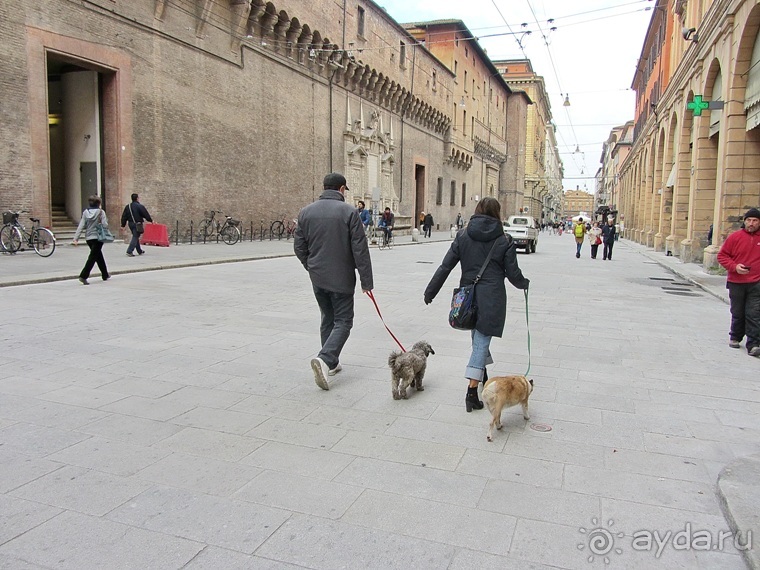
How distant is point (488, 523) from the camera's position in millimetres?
2984

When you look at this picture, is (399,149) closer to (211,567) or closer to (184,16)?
(184,16)

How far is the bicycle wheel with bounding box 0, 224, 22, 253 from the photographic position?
14758 millimetres

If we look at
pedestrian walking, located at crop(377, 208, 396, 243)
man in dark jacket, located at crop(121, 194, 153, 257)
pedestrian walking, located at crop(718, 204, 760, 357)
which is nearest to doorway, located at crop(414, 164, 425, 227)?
pedestrian walking, located at crop(377, 208, 396, 243)

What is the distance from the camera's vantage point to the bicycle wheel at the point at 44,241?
14625mm

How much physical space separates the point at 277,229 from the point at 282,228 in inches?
14.1

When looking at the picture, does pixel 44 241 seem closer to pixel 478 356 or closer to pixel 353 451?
pixel 478 356

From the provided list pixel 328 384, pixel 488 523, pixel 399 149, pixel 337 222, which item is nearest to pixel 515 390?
pixel 488 523

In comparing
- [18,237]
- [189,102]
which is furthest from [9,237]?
[189,102]

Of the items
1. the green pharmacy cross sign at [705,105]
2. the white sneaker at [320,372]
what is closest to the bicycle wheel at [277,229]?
the green pharmacy cross sign at [705,105]

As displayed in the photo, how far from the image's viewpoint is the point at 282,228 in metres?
27.9

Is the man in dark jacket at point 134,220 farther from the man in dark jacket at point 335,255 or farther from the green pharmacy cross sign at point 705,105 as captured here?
the green pharmacy cross sign at point 705,105

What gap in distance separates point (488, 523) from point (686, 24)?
26656 millimetres

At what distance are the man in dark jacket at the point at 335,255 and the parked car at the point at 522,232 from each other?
20.5 m

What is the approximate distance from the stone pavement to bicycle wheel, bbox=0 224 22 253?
306 inches
